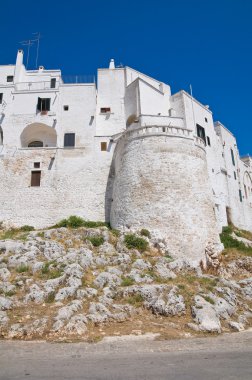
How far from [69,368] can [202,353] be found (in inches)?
215

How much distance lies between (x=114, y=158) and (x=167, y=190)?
27.8 ft

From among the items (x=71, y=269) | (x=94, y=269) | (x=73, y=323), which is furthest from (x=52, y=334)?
(x=94, y=269)

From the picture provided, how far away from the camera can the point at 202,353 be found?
13.1 meters

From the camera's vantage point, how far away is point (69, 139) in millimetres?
36094

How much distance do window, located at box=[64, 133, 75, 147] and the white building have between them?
110 millimetres

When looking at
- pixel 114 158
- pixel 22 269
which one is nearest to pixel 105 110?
pixel 114 158

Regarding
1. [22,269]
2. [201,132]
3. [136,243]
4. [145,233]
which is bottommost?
[22,269]

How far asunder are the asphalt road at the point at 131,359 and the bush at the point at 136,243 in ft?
35.0

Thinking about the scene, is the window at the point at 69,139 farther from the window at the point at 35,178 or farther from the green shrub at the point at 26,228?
the green shrub at the point at 26,228

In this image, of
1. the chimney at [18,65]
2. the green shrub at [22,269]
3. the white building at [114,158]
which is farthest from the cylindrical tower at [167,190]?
the chimney at [18,65]

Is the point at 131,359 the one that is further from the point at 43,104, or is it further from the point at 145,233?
the point at 43,104

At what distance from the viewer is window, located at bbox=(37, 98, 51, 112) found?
3726 centimetres

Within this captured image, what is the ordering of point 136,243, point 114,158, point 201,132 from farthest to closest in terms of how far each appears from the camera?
point 201,132
point 114,158
point 136,243

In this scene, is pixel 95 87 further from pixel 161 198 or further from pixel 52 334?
pixel 52 334
